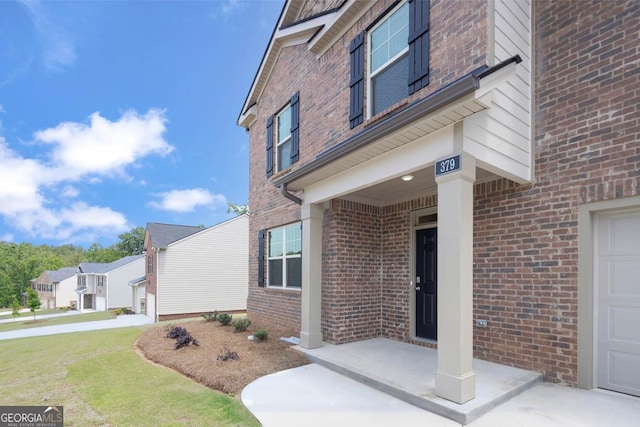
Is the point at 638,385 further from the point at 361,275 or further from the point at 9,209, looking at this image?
the point at 9,209

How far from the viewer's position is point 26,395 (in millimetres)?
4902

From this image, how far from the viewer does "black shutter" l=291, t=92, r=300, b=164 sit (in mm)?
8031

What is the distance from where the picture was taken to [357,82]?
624cm

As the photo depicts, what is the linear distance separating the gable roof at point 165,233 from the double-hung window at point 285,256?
12.5 m

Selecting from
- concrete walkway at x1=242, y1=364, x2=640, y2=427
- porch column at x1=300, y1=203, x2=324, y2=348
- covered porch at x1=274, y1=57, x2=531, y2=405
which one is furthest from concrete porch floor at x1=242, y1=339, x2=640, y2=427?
porch column at x1=300, y1=203, x2=324, y2=348

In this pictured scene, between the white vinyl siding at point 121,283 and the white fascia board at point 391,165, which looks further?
the white vinyl siding at point 121,283

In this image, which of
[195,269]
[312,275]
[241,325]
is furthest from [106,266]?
[312,275]

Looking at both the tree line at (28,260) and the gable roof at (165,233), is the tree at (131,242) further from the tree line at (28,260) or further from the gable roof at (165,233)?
the gable roof at (165,233)

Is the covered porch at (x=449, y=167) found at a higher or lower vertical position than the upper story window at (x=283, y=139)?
lower

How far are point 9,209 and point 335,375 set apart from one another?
5221 inches

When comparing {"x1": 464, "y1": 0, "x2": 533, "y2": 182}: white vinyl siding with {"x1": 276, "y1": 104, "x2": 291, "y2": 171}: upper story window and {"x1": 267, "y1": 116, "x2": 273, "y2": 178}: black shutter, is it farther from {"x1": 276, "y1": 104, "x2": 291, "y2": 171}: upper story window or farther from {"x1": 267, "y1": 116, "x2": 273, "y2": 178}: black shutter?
{"x1": 267, "y1": 116, "x2": 273, "y2": 178}: black shutter

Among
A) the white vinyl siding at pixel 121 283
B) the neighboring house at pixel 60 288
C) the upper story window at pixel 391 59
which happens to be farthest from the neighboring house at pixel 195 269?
the neighboring house at pixel 60 288

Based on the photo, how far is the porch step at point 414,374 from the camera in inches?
139

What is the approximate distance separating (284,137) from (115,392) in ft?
20.7
